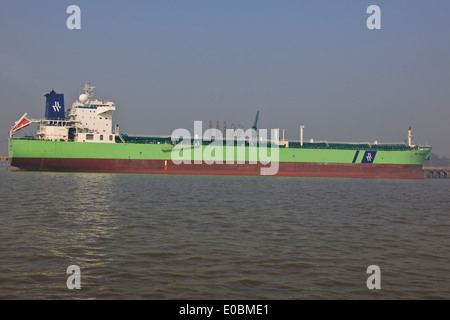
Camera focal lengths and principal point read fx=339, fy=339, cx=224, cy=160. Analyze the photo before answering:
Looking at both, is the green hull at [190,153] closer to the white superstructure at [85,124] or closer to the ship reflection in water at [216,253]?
the white superstructure at [85,124]

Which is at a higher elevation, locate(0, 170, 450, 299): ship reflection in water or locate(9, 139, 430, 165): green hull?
locate(9, 139, 430, 165): green hull

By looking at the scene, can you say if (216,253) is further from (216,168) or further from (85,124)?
(85,124)

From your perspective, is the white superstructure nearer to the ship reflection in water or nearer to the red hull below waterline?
the red hull below waterline

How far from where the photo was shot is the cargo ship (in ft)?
131

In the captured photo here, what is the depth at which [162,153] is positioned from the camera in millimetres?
42625

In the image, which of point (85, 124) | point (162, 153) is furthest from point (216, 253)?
point (85, 124)

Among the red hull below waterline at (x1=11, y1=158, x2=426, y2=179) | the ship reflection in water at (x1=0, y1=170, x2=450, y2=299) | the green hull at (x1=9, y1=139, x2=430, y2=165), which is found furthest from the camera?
the red hull below waterline at (x1=11, y1=158, x2=426, y2=179)

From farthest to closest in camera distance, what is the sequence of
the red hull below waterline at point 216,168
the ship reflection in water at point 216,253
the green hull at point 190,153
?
the red hull below waterline at point 216,168
the green hull at point 190,153
the ship reflection in water at point 216,253

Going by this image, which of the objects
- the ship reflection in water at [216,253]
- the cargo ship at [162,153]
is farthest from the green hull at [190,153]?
the ship reflection in water at [216,253]

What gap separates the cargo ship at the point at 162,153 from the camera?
131 feet

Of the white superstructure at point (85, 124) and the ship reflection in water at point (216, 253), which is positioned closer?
the ship reflection in water at point (216, 253)

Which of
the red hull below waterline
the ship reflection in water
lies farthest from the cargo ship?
the ship reflection in water
